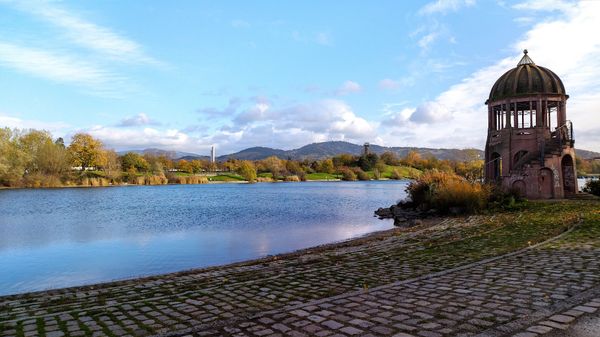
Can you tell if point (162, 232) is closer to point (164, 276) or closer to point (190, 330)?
point (164, 276)

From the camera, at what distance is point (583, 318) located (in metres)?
5.12

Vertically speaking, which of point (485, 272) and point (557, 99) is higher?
point (557, 99)

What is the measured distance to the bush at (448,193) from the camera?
22070 millimetres

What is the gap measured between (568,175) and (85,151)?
80.9 metres

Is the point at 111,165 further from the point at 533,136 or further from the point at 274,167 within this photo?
the point at 533,136

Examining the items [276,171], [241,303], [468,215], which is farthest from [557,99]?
[276,171]

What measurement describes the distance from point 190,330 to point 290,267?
15.8 feet

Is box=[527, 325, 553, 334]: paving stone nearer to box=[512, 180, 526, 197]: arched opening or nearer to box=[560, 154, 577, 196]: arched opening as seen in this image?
box=[512, 180, 526, 197]: arched opening

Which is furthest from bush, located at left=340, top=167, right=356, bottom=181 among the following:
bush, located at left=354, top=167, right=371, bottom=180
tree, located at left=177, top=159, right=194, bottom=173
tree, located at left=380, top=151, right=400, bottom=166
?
tree, located at left=177, top=159, right=194, bottom=173

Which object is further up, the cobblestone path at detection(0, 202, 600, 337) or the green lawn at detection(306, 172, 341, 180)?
the green lawn at detection(306, 172, 341, 180)

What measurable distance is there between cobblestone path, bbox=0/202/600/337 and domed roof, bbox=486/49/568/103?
19.4 metres

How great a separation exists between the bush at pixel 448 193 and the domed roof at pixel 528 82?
6.81 metres

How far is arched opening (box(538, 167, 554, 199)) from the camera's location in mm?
24953

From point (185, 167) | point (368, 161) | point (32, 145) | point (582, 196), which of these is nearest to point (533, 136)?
point (582, 196)
